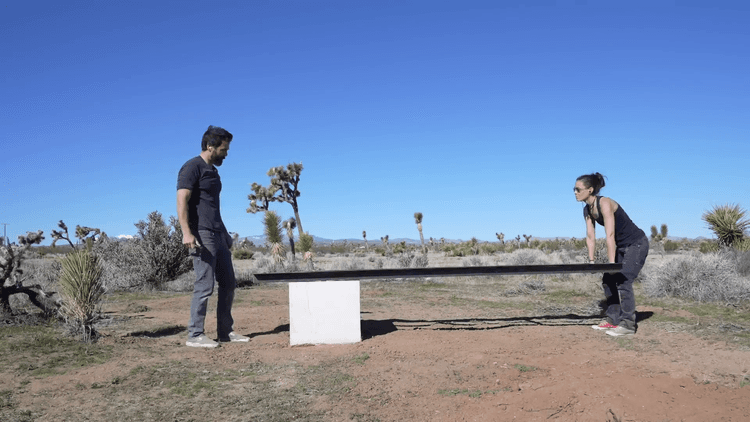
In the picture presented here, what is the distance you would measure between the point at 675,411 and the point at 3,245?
25.5 ft

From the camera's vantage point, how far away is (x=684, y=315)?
23.8ft

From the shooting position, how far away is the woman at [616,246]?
19.5ft

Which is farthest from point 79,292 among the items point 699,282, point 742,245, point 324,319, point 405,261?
point 742,245

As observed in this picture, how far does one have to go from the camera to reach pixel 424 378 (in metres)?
4.28

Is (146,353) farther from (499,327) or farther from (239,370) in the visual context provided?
(499,327)

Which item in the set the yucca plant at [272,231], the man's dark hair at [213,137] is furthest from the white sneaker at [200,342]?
the yucca plant at [272,231]

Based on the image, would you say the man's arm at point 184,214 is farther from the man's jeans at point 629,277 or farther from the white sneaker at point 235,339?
the man's jeans at point 629,277

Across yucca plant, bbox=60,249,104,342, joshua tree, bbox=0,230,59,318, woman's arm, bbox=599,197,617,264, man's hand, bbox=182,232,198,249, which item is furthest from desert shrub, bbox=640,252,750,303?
joshua tree, bbox=0,230,59,318

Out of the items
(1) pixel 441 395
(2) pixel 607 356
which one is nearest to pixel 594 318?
(2) pixel 607 356

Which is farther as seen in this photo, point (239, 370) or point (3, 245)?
point (3, 245)

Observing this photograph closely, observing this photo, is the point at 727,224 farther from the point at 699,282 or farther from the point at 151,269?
the point at 151,269

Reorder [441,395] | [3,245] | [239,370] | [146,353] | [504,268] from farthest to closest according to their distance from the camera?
1. [3,245]
2. [504,268]
3. [146,353]
4. [239,370]
5. [441,395]

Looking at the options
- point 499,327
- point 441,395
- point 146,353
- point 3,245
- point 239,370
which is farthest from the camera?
point 3,245

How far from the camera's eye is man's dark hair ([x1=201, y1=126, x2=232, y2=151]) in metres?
5.80
